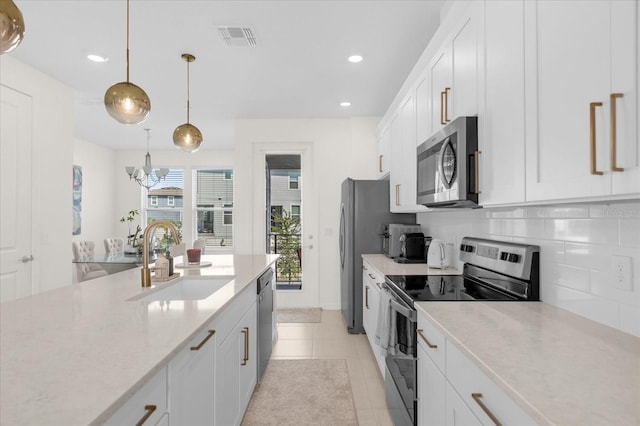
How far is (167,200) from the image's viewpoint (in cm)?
766

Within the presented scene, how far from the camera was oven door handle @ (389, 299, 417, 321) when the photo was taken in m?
1.72

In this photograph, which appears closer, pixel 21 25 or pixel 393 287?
pixel 21 25

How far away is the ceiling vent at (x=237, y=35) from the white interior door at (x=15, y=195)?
2121 mm

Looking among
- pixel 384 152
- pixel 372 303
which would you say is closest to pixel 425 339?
pixel 372 303

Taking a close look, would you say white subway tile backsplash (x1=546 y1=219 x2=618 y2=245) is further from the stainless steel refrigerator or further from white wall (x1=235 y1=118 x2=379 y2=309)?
white wall (x1=235 y1=118 x2=379 y2=309)

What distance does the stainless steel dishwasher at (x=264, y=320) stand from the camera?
8.77 ft

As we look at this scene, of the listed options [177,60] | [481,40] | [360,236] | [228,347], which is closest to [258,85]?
[177,60]

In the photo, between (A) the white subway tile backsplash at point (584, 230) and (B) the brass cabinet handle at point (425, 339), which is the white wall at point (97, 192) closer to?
(B) the brass cabinet handle at point (425, 339)

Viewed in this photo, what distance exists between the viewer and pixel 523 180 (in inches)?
53.6

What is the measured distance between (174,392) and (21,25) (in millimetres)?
1325

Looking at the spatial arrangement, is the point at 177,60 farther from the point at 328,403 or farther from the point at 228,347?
the point at 328,403

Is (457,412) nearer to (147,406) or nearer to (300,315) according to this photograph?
(147,406)

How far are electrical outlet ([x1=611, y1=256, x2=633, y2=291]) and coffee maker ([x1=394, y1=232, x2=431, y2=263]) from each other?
199 cm

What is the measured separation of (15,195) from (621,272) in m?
4.42
